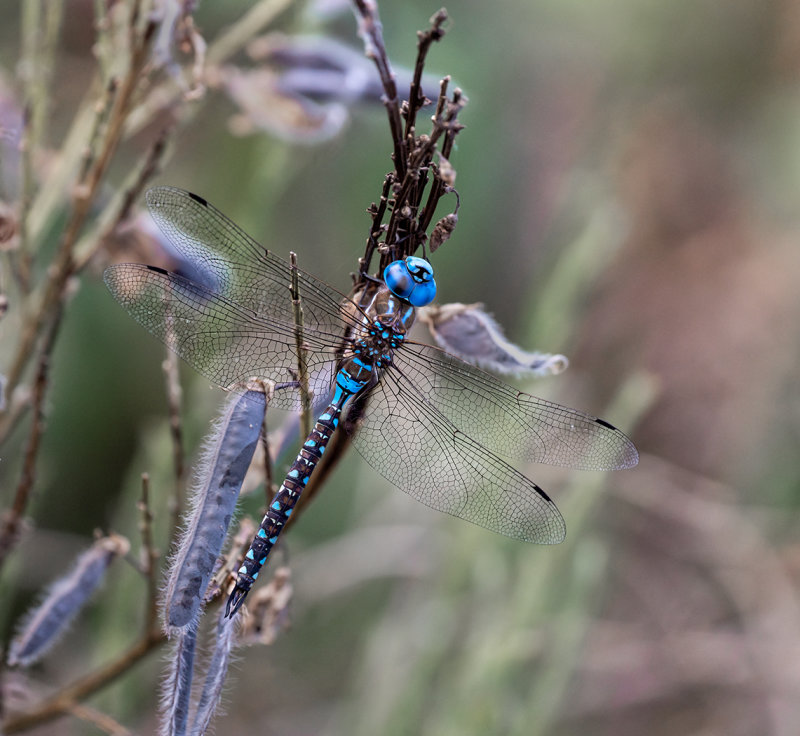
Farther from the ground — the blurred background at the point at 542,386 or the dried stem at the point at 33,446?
the blurred background at the point at 542,386

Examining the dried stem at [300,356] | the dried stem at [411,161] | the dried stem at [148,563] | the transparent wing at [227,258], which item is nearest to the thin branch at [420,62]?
the dried stem at [411,161]

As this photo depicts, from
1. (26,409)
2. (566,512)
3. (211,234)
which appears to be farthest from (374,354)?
(566,512)

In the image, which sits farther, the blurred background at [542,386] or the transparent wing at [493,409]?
the blurred background at [542,386]

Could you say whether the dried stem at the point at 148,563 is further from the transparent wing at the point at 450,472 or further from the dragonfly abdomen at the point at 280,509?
the transparent wing at the point at 450,472

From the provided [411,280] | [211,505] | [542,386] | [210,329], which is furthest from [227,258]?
[542,386]

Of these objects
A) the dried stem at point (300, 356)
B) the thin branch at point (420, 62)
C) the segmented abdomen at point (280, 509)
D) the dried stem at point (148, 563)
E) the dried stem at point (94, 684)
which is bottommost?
the dried stem at point (94, 684)

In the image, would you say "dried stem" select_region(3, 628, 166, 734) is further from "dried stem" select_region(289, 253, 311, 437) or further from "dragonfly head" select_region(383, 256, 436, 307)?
"dragonfly head" select_region(383, 256, 436, 307)
